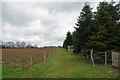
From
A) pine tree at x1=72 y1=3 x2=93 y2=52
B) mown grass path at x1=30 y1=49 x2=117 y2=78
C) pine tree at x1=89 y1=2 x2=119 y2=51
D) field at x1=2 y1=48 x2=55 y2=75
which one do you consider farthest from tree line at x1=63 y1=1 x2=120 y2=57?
field at x1=2 y1=48 x2=55 y2=75

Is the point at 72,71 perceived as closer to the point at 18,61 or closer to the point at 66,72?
the point at 66,72

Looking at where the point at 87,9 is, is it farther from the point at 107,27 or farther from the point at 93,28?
the point at 107,27

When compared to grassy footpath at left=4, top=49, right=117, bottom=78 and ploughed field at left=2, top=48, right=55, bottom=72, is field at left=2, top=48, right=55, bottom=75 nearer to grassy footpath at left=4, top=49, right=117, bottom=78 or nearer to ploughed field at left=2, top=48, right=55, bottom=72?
ploughed field at left=2, top=48, right=55, bottom=72

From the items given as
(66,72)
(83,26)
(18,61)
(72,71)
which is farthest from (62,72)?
(83,26)

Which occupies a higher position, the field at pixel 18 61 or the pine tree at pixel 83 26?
the pine tree at pixel 83 26

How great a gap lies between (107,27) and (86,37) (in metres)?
5.19

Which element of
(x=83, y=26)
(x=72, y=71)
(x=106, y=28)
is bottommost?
(x=72, y=71)

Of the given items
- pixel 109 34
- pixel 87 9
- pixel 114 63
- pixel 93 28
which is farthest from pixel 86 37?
pixel 114 63

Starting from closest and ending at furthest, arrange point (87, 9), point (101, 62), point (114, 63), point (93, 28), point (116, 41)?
point (114, 63) → point (116, 41) → point (101, 62) → point (93, 28) → point (87, 9)

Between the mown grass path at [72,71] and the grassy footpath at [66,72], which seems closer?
the grassy footpath at [66,72]

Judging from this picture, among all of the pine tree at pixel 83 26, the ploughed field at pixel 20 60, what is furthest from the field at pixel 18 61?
the pine tree at pixel 83 26

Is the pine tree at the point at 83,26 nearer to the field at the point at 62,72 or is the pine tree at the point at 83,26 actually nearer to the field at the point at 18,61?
the field at the point at 18,61

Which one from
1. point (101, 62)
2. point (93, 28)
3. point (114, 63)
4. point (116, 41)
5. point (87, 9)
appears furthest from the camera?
point (87, 9)

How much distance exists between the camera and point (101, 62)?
23766 millimetres
